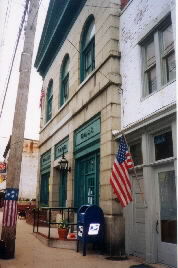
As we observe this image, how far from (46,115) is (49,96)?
3.92 feet

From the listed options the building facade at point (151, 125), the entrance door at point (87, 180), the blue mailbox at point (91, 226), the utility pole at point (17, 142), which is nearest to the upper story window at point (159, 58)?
the building facade at point (151, 125)

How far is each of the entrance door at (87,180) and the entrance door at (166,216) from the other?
3.06m

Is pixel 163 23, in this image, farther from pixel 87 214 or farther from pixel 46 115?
pixel 46 115

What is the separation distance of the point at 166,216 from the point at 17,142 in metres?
4.12

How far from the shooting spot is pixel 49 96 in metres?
17.7

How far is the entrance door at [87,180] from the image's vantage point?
32.2 feet

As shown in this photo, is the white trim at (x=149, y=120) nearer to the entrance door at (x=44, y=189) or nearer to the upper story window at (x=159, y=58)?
the upper story window at (x=159, y=58)

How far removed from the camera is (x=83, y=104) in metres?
10.9

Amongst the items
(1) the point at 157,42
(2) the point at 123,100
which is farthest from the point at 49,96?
(1) the point at 157,42

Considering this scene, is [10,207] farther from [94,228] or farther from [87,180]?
[87,180]

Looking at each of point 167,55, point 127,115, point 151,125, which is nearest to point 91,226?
→ point 151,125

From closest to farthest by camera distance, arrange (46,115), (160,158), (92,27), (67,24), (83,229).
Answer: (160,158)
(83,229)
(92,27)
(67,24)
(46,115)

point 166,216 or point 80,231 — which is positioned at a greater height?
point 166,216

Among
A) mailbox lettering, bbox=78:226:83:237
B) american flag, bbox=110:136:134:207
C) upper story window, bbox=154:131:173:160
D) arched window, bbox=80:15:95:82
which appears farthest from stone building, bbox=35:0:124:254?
upper story window, bbox=154:131:173:160
